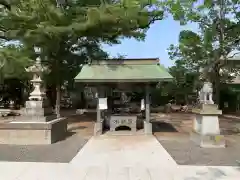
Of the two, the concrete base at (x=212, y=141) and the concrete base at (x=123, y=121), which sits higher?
the concrete base at (x=123, y=121)

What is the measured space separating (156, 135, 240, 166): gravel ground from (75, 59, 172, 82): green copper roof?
2711 millimetres

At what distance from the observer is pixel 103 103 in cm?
1272

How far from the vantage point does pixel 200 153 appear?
27.9 ft

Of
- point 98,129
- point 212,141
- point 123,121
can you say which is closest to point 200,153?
point 212,141

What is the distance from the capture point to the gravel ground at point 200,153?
736cm

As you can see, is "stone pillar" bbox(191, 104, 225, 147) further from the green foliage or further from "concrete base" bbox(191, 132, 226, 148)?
the green foliage

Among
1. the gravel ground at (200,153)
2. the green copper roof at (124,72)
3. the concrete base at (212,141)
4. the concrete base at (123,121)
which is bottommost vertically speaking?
the gravel ground at (200,153)

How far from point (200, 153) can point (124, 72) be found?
5.47 meters

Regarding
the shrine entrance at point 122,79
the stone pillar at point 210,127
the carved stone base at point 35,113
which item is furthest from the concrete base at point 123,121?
the stone pillar at point 210,127

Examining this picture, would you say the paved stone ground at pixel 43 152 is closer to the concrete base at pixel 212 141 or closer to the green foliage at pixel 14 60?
the concrete base at pixel 212 141

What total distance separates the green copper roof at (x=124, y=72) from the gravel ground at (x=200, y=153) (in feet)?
8.90

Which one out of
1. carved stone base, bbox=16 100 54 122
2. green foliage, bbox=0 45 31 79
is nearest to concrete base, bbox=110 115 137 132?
carved stone base, bbox=16 100 54 122

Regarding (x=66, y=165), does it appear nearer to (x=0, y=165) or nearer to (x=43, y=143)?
(x=0, y=165)

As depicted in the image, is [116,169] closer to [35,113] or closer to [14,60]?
[35,113]
